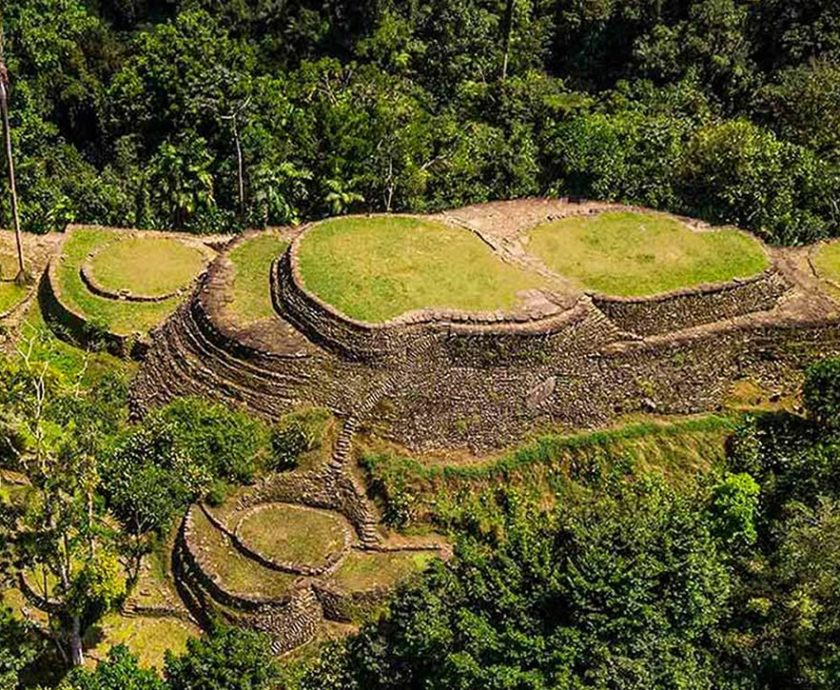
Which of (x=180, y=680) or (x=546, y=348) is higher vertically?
(x=546, y=348)

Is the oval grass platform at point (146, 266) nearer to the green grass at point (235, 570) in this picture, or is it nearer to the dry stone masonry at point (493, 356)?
the dry stone masonry at point (493, 356)

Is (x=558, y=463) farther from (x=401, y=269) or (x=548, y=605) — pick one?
(x=401, y=269)

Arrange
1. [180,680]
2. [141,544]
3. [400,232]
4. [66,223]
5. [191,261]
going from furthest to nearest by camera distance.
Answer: [66,223], [191,261], [400,232], [141,544], [180,680]

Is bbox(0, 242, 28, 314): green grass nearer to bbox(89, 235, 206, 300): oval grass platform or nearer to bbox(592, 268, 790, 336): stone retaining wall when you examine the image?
bbox(89, 235, 206, 300): oval grass platform

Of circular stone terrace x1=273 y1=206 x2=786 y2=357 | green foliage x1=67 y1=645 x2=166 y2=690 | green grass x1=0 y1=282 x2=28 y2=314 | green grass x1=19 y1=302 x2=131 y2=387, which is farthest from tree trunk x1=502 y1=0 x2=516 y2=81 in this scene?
green foliage x1=67 y1=645 x2=166 y2=690

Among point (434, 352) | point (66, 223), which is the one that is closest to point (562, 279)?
point (434, 352)

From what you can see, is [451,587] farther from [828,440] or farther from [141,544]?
[828,440]

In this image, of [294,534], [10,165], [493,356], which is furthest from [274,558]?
[10,165]
